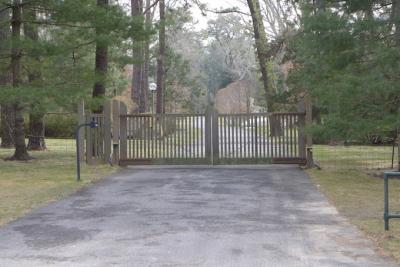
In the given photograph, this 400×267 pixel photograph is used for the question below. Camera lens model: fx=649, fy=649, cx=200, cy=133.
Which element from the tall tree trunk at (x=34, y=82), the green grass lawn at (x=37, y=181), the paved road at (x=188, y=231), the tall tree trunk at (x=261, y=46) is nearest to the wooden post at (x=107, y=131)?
the green grass lawn at (x=37, y=181)

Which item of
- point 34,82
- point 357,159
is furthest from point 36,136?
point 357,159

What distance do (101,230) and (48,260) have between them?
1.55m

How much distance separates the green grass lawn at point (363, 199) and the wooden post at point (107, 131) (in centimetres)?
522

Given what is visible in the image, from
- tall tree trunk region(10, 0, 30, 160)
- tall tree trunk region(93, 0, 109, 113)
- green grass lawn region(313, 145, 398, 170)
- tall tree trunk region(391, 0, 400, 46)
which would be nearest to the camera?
tall tree trunk region(391, 0, 400, 46)

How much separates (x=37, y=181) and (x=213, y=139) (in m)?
4.98

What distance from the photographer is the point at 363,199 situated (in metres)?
10.2

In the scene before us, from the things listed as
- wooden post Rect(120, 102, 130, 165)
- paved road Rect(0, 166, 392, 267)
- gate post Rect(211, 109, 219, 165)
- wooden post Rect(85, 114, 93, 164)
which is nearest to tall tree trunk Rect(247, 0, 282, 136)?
gate post Rect(211, 109, 219, 165)

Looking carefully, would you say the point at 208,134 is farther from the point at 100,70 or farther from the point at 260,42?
the point at 260,42

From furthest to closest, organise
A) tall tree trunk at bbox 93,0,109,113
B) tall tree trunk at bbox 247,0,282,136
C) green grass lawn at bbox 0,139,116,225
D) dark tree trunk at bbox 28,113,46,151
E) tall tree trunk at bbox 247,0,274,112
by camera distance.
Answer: tall tree trunk at bbox 247,0,274,112 → tall tree trunk at bbox 247,0,282,136 → dark tree trunk at bbox 28,113,46,151 → tall tree trunk at bbox 93,0,109,113 → green grass lawn at bbox 0,139,116,225

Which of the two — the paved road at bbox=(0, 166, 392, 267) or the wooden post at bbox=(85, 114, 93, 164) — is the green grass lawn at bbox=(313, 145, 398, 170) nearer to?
the paved road at bbox=(0, 166, 392, 267)

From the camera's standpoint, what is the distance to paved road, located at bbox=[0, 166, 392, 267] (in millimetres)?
6129

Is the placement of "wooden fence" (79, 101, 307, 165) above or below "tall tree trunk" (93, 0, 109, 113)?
below

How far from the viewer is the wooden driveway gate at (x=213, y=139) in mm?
16250

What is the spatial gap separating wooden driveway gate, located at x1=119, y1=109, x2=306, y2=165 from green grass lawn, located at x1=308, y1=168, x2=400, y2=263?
4.65ft
